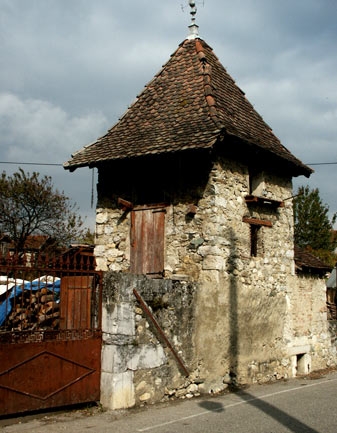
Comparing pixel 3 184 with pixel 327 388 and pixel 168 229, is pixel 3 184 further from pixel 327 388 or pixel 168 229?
pixel 327 388

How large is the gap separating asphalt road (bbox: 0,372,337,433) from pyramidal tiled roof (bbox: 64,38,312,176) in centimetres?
488

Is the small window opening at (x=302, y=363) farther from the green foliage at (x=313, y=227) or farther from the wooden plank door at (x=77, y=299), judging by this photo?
the green foliage at (x=313, y=227)

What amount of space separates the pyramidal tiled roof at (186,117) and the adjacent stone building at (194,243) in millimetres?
41

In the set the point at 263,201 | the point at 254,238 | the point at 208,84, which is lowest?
the point at 254,238

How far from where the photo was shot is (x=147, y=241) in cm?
1160

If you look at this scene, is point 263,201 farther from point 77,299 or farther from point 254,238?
point 77,299

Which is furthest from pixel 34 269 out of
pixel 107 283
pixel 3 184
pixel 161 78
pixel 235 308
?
pixel 3 184

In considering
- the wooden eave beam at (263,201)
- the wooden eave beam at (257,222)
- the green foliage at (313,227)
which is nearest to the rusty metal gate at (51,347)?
the wooden eave beam at (257,222)

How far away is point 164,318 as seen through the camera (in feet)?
30.6

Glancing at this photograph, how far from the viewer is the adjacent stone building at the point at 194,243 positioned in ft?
29.4

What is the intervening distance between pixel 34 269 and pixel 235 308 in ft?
16.5

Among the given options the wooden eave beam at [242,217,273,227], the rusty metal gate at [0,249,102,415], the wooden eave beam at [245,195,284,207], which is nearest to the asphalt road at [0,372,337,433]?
the rusty metal gate at [0,249,102,415]

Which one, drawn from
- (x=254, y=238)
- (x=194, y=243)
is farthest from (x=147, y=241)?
(x=254, y=238)

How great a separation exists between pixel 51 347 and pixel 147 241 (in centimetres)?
403
